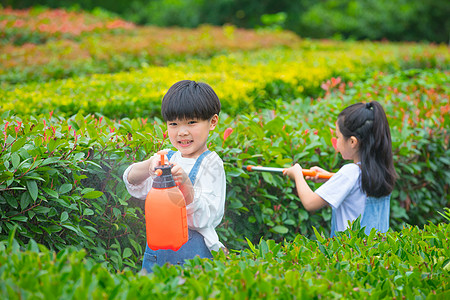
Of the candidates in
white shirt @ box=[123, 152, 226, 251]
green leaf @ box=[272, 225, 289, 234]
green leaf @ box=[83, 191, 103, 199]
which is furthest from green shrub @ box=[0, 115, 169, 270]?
green leaf @ box=[272, 225, 289, 234]

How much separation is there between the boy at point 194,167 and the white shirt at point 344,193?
0.73 metres

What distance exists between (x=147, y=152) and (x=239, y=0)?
69.2 feet

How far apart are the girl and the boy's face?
0.78m

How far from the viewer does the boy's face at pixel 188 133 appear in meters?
2.03

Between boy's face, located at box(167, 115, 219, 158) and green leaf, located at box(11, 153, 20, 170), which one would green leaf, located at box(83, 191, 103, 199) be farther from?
boy's face, located at box(167, 115, 219, 158)

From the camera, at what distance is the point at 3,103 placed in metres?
3.81

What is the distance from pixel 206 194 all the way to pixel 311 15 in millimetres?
20798

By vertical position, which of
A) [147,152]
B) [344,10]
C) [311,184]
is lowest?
[311,184]

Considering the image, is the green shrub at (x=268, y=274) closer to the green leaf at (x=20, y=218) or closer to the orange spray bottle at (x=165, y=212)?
the orange spray bottle at (x=165, y=212)

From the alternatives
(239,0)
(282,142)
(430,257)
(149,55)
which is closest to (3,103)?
(282,142)

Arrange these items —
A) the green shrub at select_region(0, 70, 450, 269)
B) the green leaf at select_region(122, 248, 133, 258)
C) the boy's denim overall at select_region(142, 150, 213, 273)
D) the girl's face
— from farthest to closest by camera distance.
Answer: the girl's face
the green leaf at select_region(122, 248, 133, 258)
the green shrub at select_region(0, 70, 450, 269)
the boy's denim overall at select_region(142, 150, 213, 273)

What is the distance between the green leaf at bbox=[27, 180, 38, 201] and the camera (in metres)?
2.07

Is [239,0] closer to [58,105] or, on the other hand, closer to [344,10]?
[344,10]

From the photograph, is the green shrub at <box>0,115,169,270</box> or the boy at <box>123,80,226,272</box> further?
the green shrub at <box>0,115,169,270</box>
